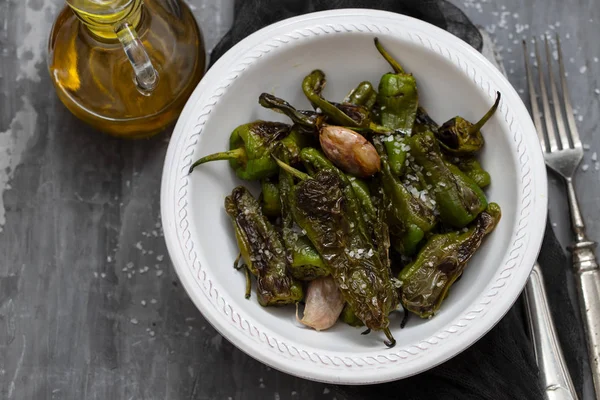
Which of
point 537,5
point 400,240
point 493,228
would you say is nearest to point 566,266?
point 493,228

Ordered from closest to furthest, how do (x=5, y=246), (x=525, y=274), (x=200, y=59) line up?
(x=525, y=274) < (x=200, y=59) < (x=5, y=246)

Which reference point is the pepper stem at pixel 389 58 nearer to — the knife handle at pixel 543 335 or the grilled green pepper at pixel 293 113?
the grilled green pepper at pixel 293 113

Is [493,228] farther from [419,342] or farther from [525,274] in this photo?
[419,342]

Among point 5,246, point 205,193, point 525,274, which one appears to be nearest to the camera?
point 525,274

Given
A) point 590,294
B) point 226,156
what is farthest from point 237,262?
point 590,294

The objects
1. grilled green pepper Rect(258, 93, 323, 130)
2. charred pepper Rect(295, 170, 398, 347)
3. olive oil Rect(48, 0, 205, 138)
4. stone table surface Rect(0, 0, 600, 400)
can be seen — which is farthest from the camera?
stone table surface Rect(0, 0, 600, 400)

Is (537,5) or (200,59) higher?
(537,5)

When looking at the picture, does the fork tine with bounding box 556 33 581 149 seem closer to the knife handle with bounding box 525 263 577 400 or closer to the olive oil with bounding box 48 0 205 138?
the knife handle with bounding box 525 263 577 400

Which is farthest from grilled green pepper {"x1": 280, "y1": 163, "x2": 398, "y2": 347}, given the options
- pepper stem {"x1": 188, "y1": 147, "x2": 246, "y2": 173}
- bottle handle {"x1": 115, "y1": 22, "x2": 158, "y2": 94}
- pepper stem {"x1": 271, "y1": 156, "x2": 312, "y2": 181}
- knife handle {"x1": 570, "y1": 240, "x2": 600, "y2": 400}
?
knife handle {"x1": 570, "y1": 240, "x2": 600, "y2": 400}
